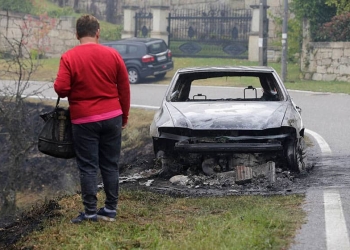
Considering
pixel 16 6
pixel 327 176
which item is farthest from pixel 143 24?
pixel 327 176

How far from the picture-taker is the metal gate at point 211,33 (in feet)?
125

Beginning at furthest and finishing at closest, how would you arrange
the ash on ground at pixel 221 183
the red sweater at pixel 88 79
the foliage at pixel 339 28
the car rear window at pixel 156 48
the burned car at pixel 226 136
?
the car rear window at pixel 156 48
the foliage at pixel 339 28
the burned car at pixel 226 136
the ash on ground at pixel 221 183
the red sweater at pixel 88 79

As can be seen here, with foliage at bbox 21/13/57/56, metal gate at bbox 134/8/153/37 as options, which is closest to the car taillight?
foliage at bbox 21/13/57/56

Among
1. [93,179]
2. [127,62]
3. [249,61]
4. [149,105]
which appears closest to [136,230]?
[93,179]

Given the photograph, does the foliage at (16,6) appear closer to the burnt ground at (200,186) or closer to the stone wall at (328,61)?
the stone wall at (328,61)

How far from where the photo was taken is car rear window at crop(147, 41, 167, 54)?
32.1 meters

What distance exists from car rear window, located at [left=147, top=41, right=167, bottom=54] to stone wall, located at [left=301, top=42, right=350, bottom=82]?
5.35 metres

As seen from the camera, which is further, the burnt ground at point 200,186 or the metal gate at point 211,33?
the metal gate at point 211,33

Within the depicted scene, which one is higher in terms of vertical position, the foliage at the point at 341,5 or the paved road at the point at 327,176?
the foliage at the point at 341,5

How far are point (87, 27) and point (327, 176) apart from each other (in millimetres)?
4252

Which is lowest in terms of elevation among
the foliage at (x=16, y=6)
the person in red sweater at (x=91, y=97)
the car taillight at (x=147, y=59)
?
the car taillight at (x=147, y=59)

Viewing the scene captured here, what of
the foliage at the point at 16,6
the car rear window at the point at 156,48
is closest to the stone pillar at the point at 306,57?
the car rear window at the point at 156,48

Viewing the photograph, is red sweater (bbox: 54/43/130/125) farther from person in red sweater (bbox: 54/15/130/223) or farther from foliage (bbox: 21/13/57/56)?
foliage (bbox: 21/13/57/56)

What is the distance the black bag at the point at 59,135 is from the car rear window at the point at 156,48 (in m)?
24.6
